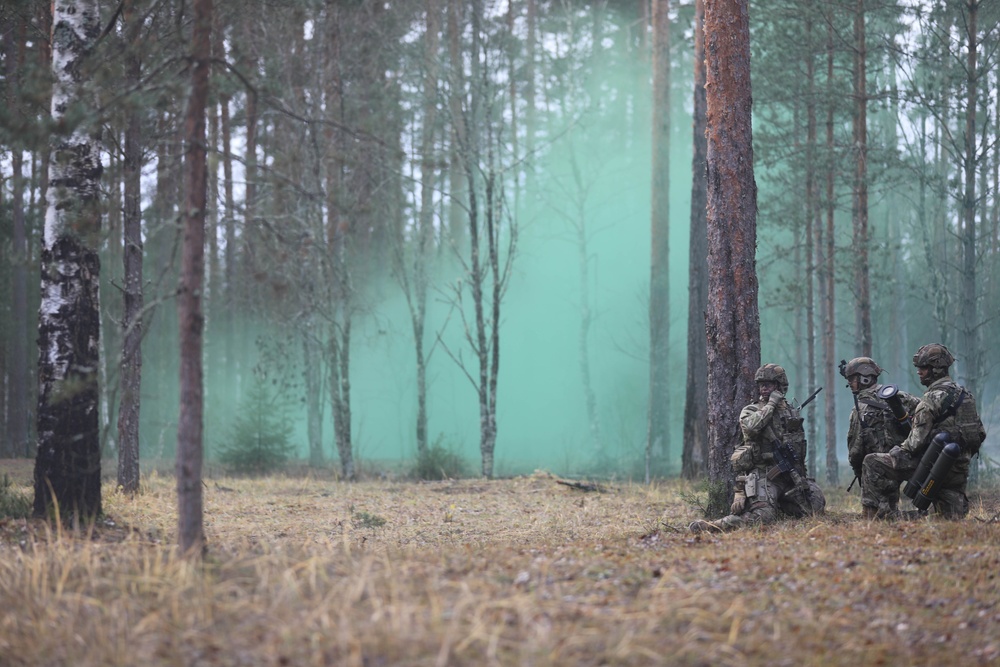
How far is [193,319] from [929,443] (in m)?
7.26

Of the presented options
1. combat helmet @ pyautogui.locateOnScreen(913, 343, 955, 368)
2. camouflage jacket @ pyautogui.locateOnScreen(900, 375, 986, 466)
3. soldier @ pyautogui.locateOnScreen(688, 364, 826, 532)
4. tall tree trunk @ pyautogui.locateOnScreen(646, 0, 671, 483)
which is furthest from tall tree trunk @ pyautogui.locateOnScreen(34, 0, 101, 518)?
tall tree trunk @ pyautogui.locateOnScreen(646, 0, 671, 483)

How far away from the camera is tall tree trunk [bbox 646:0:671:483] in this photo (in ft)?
76.0

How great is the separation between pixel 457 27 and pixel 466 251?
1412 centimetres

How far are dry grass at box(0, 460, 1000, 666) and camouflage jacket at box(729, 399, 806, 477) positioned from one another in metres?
1.29

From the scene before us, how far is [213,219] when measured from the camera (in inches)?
969

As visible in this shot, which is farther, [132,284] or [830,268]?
[830,268]

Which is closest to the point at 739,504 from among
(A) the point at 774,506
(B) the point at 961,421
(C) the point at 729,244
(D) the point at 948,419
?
(A) the point at 774,506

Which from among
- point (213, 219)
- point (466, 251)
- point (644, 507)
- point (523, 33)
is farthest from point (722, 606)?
point (466, 251)

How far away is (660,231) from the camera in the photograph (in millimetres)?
24359

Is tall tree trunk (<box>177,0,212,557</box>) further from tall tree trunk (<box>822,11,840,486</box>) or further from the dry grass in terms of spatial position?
tall tree trunk (<box>822,11,840,486</box>)

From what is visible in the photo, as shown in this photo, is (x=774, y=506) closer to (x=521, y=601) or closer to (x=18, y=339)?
(x=521, y=601)

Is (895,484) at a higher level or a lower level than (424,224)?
lower

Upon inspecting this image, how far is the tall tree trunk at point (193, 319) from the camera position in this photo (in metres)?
5.72

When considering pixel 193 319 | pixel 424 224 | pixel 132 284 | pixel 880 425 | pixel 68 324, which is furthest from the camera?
pixel 424 224
